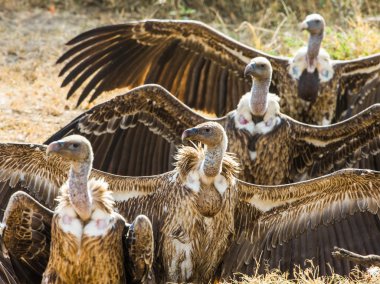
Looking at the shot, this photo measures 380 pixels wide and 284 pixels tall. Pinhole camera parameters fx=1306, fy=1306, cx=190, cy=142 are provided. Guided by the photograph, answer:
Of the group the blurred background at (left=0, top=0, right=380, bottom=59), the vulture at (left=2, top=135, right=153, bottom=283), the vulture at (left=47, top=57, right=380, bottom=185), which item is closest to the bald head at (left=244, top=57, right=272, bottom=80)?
the vulture at (left=47, top=57, right=380, bottom=185)

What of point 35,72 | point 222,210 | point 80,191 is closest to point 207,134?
point 222,210

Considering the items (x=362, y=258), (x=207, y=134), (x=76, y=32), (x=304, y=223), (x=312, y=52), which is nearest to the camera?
(x=362, y=258)

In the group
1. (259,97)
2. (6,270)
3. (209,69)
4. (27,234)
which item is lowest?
(6,270)

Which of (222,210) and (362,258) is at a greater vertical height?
(222,210)

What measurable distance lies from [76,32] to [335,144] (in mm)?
5337

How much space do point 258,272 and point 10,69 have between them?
17.2 ft

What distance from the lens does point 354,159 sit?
33.8ft

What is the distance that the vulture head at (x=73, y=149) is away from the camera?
8.16 m

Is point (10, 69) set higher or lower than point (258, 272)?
higher

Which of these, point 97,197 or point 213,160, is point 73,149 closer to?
point 97,197

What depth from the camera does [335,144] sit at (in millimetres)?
10266

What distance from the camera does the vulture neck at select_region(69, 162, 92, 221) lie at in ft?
27.0

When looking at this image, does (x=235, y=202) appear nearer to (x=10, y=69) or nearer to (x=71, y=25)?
(x=10, y=69)

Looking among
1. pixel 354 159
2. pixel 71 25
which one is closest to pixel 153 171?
pixel 354 159
